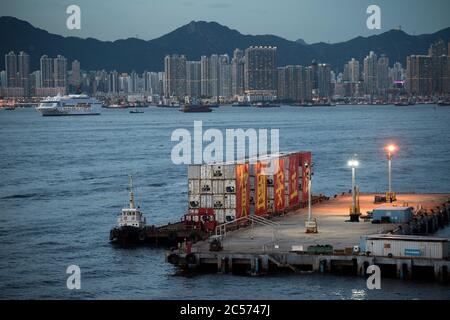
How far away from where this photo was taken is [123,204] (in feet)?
237

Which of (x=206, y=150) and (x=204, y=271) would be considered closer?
(x=204, y=271)

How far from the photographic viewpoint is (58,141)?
520 ft

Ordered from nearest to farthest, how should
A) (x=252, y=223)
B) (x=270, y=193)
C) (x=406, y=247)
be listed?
(x=406, y=247), (x=252, y=223), (x=270, y=193)

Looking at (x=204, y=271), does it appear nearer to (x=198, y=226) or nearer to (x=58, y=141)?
(x=198, y=226)

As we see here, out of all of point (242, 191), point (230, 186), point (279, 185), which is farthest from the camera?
point (279, 185)

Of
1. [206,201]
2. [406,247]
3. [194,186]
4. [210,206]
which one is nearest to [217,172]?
[194,186]

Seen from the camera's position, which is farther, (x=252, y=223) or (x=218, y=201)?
(x=218, y=201)

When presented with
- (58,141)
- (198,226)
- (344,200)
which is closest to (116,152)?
(58,141)

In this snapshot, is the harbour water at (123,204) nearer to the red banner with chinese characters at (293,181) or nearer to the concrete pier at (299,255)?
the concrete pier at (299,255)

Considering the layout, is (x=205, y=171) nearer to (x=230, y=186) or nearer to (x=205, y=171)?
(x=205, y=171)

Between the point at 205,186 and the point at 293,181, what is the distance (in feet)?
29.2

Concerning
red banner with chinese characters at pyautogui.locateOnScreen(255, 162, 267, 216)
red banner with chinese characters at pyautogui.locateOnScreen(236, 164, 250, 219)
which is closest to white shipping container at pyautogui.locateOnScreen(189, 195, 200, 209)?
red banner with chinese characters at pyautogui.locateOnScreen(236, 164, 250, 219)

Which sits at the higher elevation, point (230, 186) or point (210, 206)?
point (230, 186)
